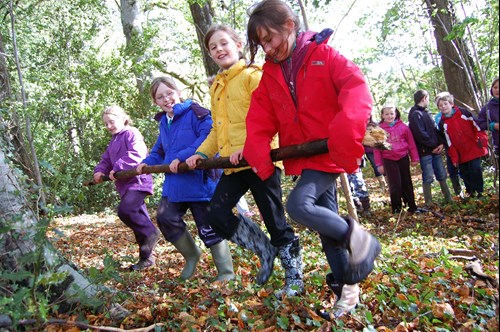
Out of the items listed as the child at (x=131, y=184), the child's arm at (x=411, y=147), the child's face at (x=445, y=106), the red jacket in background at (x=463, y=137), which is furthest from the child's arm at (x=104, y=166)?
the red jacket in background at (x=463, y=137)

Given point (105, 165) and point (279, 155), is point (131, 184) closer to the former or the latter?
point (105, 165)

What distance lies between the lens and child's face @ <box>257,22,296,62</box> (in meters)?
2.96

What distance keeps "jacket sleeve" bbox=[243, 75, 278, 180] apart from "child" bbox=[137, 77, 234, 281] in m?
1.08

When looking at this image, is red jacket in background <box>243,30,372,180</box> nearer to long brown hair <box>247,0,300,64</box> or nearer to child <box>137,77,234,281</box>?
long brown hair <box>247,0,300,64</box>

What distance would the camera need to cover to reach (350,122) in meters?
2.53

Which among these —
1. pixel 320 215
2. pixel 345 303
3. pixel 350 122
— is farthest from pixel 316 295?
pixel 350 122

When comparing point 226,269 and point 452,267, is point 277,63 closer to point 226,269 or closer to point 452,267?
point 226,269

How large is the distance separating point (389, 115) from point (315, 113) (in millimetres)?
5450

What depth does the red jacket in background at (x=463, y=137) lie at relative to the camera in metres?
7.38

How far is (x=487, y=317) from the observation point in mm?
2758

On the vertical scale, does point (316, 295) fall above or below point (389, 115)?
below

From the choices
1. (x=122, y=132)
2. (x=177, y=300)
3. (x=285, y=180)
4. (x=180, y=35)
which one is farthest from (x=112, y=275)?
(x=180, y=35)

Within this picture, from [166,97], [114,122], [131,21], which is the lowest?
[114,122]

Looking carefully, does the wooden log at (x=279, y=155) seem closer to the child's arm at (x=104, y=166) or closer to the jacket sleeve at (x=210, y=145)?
the jacket sleeve at (x=210, y=145)
